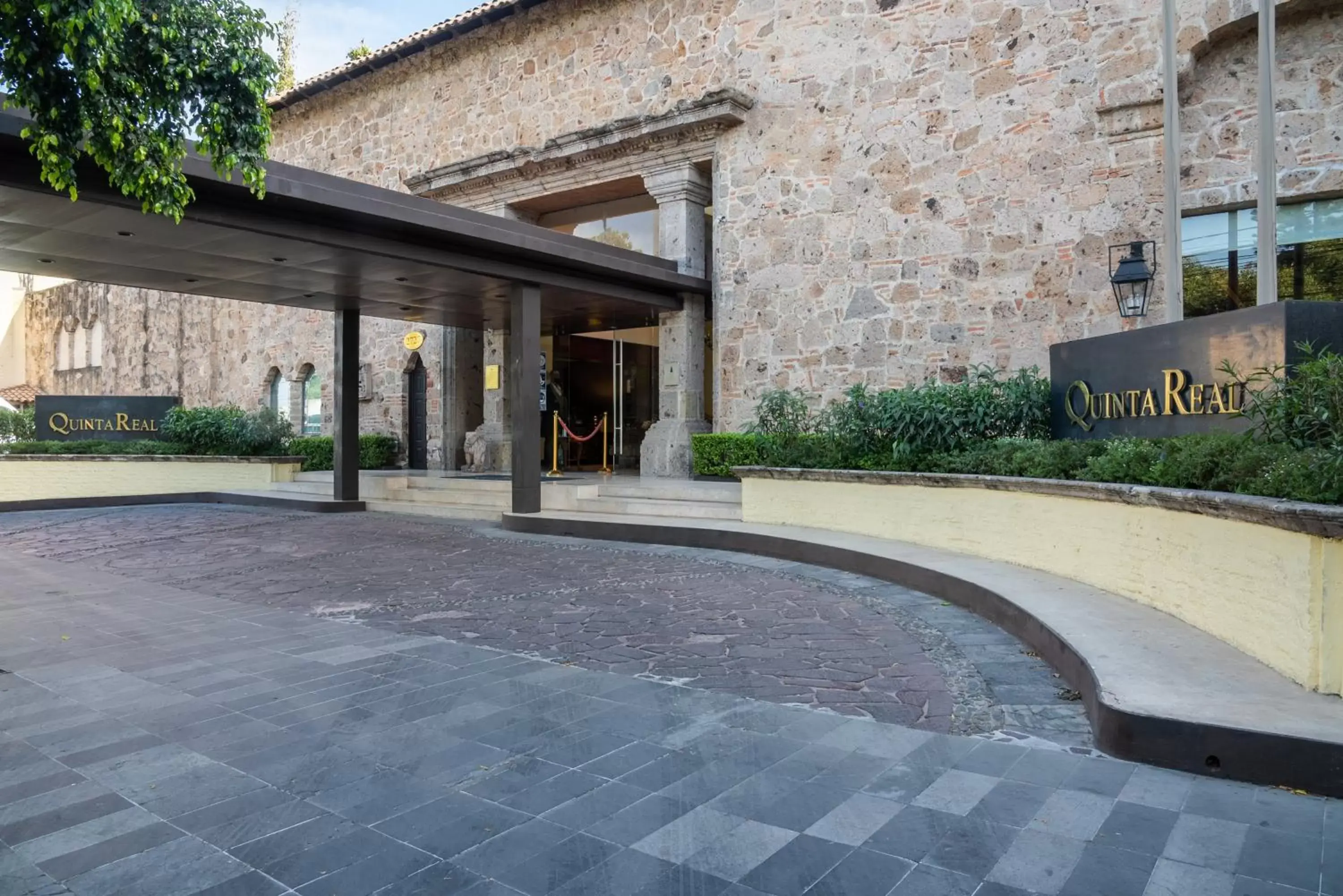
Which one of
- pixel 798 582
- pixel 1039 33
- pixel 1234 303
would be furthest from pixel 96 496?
pixel 1234 303

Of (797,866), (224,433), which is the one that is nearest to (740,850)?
(797,866)

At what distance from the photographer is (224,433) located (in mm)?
18781

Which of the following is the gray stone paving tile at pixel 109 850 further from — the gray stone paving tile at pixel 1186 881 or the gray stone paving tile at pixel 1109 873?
the gray stone paving tile at pixel 1186 881

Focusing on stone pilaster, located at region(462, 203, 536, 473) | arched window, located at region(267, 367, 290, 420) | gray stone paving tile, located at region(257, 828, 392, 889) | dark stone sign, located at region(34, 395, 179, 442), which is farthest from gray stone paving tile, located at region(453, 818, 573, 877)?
arched window, located at region(267, 367, 290, 420)

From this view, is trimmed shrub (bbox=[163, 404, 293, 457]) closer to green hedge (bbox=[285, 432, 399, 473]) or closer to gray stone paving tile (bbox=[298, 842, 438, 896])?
green hedge (bbox=[285, 432, 399, 473])

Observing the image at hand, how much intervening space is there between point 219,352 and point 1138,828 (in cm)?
2795

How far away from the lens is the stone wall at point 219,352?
69.5 ft

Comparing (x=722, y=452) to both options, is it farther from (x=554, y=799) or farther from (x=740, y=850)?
(x=740, y=850)

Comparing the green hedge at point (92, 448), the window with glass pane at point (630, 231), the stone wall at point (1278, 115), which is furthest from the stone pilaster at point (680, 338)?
the green hedge at point (92, 448)

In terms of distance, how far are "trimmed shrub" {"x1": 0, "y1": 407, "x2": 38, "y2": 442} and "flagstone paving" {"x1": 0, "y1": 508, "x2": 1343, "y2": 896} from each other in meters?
16.8

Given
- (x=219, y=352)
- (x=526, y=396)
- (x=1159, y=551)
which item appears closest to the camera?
(x=1159, y=551)

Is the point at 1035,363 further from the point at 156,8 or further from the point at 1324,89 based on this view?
the point at 156,8

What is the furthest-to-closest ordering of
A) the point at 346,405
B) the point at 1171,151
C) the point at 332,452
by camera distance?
the point at 332,452, the point at 346,405, the point at 1171,151

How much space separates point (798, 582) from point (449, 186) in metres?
14.4
